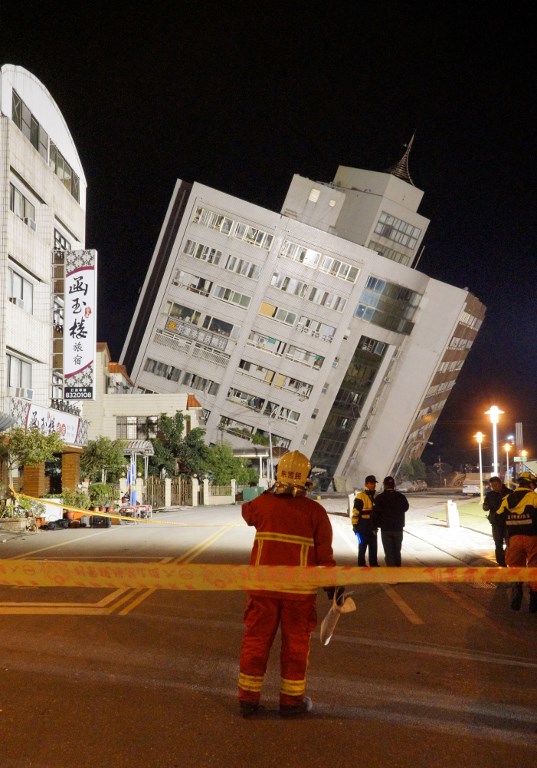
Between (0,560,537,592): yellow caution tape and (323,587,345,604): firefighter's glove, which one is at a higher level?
(0,560,537,592): yellow caution tape

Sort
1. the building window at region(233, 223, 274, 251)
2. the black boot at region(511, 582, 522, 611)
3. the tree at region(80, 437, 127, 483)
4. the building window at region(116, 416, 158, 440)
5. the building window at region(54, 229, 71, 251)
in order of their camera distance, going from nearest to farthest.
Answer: the black boot at region(511, 582, 522, 611) → the building window at region(54, 229, 71, 251) → the tree at region(80, 437, 127, 483) → the building window at region(116, 416, 158, 440) → the building window at region(233, 223, 274, 251)

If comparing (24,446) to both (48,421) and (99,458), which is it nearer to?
(48,421)

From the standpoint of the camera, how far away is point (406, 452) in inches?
4299

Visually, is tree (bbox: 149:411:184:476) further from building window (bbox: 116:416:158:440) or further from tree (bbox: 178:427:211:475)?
building window (bbox: 116:416:158:440)

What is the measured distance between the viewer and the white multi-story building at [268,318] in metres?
80.0

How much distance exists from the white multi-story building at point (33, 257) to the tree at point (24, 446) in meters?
2.28

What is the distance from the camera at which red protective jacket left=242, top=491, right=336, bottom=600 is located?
5.47 m

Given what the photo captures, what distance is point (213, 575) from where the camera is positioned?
5.36m

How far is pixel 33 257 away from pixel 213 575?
31.1 metres

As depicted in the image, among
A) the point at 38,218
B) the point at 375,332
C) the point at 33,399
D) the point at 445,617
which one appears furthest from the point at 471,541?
the point at 375,332

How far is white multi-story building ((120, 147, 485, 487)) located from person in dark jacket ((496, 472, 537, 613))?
2736 inches

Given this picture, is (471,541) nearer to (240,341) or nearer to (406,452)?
(240,341)

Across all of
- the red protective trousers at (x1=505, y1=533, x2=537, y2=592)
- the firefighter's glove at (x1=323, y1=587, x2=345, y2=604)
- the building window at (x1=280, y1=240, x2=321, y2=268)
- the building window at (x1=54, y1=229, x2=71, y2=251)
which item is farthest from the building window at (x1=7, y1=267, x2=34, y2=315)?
the building window at (x1=280, y1=240, x2=321, y2=268)

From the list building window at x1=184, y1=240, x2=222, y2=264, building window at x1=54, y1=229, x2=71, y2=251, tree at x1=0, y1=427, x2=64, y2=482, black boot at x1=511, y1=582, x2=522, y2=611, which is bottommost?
black boot at x1=511, y1=582, x2=522, y2=611
